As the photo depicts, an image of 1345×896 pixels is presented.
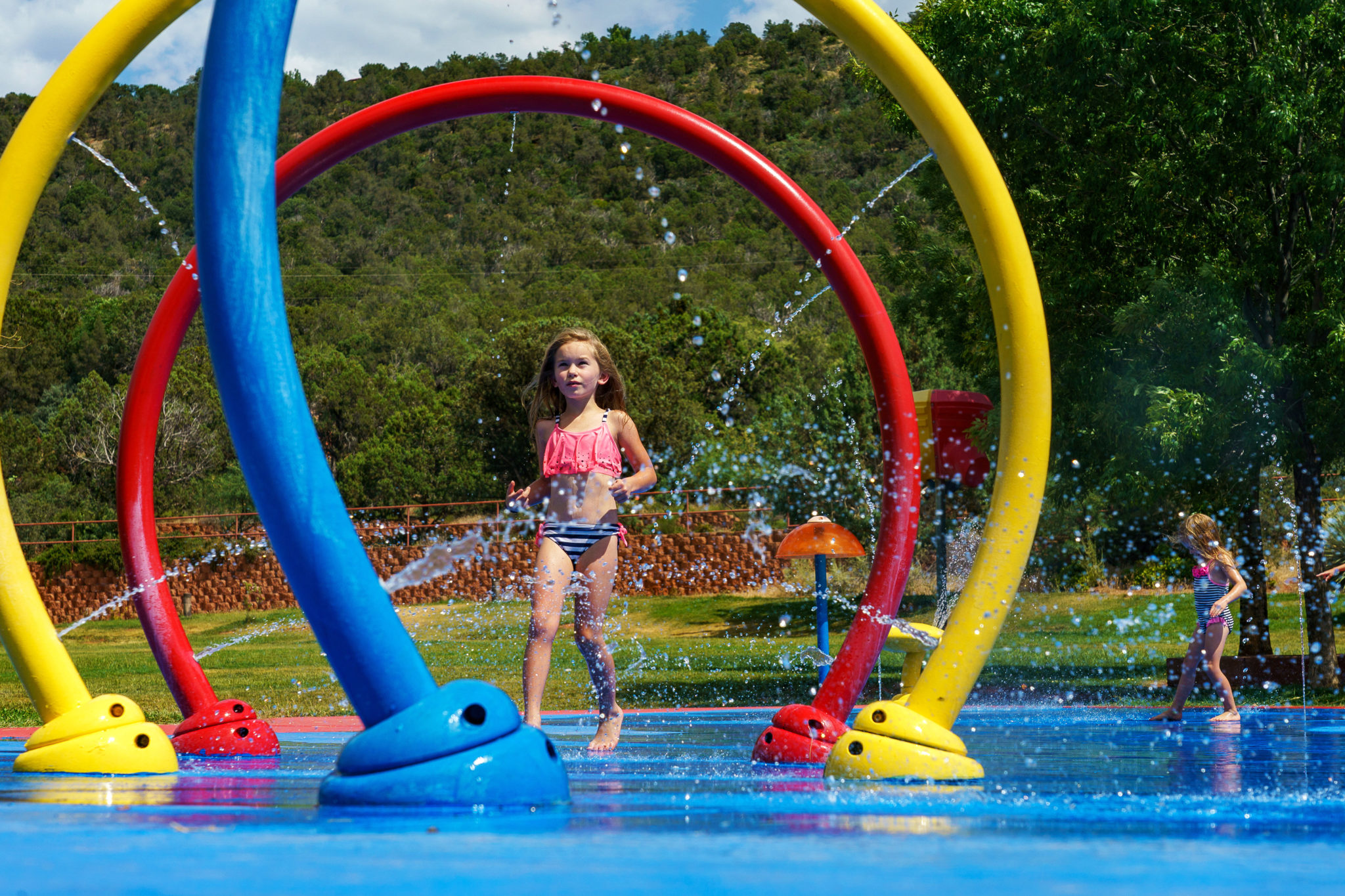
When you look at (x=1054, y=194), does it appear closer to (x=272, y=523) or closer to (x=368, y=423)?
(x=272, y=523)

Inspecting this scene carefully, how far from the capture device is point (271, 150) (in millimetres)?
2744

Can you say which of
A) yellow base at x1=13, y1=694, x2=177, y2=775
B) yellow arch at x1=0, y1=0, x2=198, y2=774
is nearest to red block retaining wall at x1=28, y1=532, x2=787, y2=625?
yellow arch at x1=0, y1=0, x2=198, y2=774

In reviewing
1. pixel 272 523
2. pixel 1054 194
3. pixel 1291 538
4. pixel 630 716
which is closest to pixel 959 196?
pixel 272 523

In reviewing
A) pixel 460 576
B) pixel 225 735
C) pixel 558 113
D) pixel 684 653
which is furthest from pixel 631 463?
pixel 460 576

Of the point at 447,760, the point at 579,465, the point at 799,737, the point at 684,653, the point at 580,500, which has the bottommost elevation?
the point at 684,653

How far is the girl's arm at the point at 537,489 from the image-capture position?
15.2 feet

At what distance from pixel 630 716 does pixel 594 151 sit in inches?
1607

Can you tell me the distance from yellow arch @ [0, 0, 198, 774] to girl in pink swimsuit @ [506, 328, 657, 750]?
136 centimetres

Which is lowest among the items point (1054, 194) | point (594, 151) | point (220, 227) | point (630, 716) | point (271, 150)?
point (630, 716)

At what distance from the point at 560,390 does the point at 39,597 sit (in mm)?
2161

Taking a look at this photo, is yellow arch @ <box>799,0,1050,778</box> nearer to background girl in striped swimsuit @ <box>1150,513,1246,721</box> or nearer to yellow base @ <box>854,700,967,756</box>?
yellow base @ <box>854,700,967,756</box>

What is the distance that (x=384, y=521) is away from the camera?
83.4ft

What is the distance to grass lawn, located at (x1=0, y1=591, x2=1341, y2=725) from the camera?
32.9 feet

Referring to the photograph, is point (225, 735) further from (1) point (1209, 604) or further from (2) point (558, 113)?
(1) point (1209, 604)
